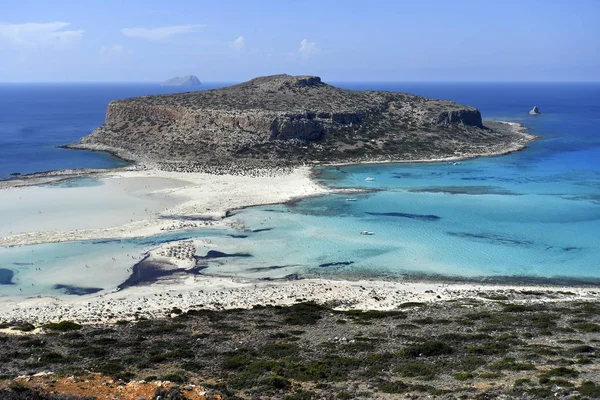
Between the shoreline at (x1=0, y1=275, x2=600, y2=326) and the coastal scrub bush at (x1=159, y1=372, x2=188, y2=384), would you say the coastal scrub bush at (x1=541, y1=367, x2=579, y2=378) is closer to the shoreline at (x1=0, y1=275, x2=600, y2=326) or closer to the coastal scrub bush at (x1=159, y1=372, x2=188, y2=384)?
the shoreline at (x1=0, y1=275, x2=600, y2=326)

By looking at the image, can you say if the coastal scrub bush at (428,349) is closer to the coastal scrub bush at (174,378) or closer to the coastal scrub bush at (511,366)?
the coastal scrub bush at (511,366)

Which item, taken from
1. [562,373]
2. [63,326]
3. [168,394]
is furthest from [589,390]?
[63,326]

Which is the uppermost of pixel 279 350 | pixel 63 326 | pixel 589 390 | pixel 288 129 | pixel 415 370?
pixel 288 129

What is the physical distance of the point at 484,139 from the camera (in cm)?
9956

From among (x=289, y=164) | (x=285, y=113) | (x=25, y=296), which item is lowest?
(x=25, y=296)

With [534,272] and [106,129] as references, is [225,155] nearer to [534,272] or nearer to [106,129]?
[106,129]

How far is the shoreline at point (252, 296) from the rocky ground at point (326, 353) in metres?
1.66

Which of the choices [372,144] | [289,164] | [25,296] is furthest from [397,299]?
[372,144]

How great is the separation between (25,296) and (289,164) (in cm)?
4837

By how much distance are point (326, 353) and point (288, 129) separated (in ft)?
212

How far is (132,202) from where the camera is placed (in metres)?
57.3

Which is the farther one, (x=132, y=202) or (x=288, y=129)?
(x=288, y=129)

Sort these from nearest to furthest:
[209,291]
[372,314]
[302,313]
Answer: [302,313], [372,314], [209,291]

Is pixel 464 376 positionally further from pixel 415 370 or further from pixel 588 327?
pixel 588 327
